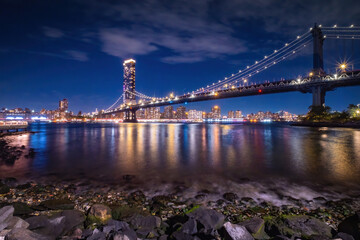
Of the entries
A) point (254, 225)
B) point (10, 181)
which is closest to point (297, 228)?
point (254, 225)

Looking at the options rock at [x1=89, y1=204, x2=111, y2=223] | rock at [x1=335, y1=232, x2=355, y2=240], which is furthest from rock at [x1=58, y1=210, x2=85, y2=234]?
rock at [x1=335, y1=232, x2=355, y2=240]

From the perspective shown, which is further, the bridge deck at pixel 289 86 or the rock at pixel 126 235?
the bridge deck at pixel 289 86

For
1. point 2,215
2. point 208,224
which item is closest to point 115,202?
point 2,215

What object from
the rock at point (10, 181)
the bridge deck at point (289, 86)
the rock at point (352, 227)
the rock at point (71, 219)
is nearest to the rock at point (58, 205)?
the rock at point (71, 219)

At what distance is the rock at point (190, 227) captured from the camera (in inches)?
115

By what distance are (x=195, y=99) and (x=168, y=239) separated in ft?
233

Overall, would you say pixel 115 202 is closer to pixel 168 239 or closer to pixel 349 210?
pixel 168 239

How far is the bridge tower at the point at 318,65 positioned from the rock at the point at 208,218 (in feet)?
187

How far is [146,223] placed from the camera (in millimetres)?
3260

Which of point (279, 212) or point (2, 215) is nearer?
point (2, 215)

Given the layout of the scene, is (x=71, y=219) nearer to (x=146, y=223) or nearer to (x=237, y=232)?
(x=146, y=223)

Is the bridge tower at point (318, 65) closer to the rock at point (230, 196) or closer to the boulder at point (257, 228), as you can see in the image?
the rock at point (230, 196)

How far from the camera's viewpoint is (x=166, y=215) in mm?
3834

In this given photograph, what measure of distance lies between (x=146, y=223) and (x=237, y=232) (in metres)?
1.49
